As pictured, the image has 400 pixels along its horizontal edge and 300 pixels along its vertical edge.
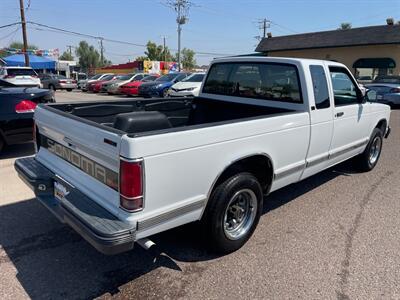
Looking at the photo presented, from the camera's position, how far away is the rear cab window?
414 cm

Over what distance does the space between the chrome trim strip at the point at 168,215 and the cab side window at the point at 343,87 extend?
268 cm

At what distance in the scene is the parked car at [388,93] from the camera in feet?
51.7

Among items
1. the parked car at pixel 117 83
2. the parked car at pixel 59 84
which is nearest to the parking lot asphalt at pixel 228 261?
the parked car at pixel 117 83

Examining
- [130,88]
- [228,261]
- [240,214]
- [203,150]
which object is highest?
[203,150]

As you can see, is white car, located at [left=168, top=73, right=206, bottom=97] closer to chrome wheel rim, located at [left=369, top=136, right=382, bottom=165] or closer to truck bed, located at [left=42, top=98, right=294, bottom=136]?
chrome wheel rim, located at [left=369, top=136, right=382, bottom=165]

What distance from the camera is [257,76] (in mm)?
4516

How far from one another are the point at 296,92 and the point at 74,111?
2662 millimetres

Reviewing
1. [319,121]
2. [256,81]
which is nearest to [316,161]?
[319,121]

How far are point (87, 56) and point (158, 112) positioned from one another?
414ft

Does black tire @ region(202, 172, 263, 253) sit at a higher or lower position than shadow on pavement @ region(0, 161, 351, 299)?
higher

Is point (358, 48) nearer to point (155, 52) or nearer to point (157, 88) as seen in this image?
point (157, 88)

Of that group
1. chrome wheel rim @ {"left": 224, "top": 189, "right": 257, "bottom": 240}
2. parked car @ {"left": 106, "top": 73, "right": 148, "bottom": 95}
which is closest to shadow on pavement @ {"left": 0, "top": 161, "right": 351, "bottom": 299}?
chrome wheel rim @ {"left": 224, "top": 189, "right": 257, "bottom": 240}

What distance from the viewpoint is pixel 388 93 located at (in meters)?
16.0

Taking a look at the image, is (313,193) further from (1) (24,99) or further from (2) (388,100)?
(2) (388,100)
